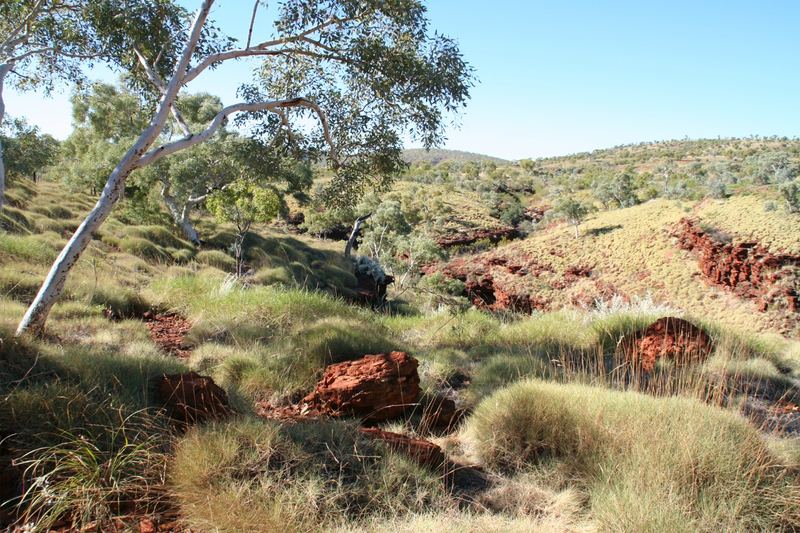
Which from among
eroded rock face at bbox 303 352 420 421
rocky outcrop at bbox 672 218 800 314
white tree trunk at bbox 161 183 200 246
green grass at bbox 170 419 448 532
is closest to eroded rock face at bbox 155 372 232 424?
green grass at bbox 170 419 448 532

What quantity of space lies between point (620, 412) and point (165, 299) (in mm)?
6925

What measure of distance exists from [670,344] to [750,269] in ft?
77.4

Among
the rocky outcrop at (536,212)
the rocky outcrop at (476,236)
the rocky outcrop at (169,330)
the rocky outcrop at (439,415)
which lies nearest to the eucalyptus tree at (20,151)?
the rocky outcrop at (169,330)

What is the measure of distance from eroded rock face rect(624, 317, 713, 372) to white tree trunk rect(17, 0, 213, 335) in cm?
555

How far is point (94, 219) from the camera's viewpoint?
4.74 metres

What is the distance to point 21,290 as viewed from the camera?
6668 millimetres

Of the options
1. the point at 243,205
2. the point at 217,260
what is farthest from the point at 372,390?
the point at 217,260

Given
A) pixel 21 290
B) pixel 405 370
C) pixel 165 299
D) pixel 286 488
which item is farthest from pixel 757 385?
pixel 21 290

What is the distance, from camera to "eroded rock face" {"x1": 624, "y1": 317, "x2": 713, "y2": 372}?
17.3 ft

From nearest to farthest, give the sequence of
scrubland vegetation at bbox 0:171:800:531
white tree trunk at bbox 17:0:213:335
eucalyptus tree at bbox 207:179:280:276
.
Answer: scrubland vegetation at bbox 0:171:800:531
white tree trunk at bbox 17:0:213:335
eucalyptus tree at bbox 207:179:280:276

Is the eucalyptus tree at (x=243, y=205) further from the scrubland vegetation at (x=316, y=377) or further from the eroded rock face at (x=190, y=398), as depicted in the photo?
the eroded rock face at (x=190, y=398)

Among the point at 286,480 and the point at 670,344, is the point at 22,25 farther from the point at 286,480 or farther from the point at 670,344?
the point at 670,344

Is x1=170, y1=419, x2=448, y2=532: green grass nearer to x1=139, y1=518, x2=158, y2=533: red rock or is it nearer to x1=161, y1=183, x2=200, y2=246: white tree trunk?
x1=139, y1=518, x2=158, y2=533: red rock

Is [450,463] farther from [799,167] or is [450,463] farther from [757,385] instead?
[799,167]
